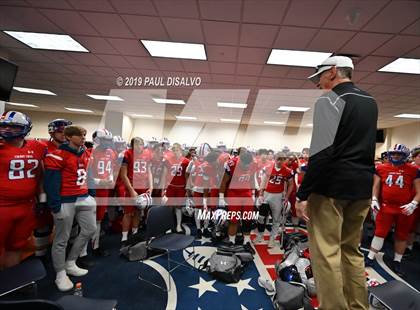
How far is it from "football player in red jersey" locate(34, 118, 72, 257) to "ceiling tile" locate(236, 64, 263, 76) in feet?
11.4

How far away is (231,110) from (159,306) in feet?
26.7

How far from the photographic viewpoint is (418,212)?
133 inches

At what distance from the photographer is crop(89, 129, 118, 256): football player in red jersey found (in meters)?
3.22

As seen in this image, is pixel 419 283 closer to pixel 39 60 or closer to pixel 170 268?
pixel 170 268

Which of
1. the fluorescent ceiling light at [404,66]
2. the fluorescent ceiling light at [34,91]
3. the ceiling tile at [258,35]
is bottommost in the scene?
the fluorescent ceiling light at [34,91]

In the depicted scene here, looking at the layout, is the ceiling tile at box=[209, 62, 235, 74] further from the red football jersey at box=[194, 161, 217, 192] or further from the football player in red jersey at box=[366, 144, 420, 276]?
the football player in red jersey at box=[366, 144, 420, 276]

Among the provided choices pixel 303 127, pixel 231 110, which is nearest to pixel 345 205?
pixel 231 110

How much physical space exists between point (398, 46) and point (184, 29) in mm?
3312

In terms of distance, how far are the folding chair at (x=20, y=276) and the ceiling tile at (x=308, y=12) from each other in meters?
3.69

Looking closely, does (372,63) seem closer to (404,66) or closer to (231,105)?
(404,66)

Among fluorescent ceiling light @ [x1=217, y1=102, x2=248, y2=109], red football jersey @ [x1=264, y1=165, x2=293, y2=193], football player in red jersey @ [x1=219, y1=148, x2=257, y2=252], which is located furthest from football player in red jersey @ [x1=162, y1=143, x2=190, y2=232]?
fluorescent ceiling light @ [x1=217, y1=102, x2=248, y2=109]

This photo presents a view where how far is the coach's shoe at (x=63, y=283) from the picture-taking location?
2.30m

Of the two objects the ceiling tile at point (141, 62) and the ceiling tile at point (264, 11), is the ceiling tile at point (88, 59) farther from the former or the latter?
the ceiling tile at point (264, 11)

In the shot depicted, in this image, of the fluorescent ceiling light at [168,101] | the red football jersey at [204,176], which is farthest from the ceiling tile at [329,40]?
the fluorescent ceiling light at [168,101]
